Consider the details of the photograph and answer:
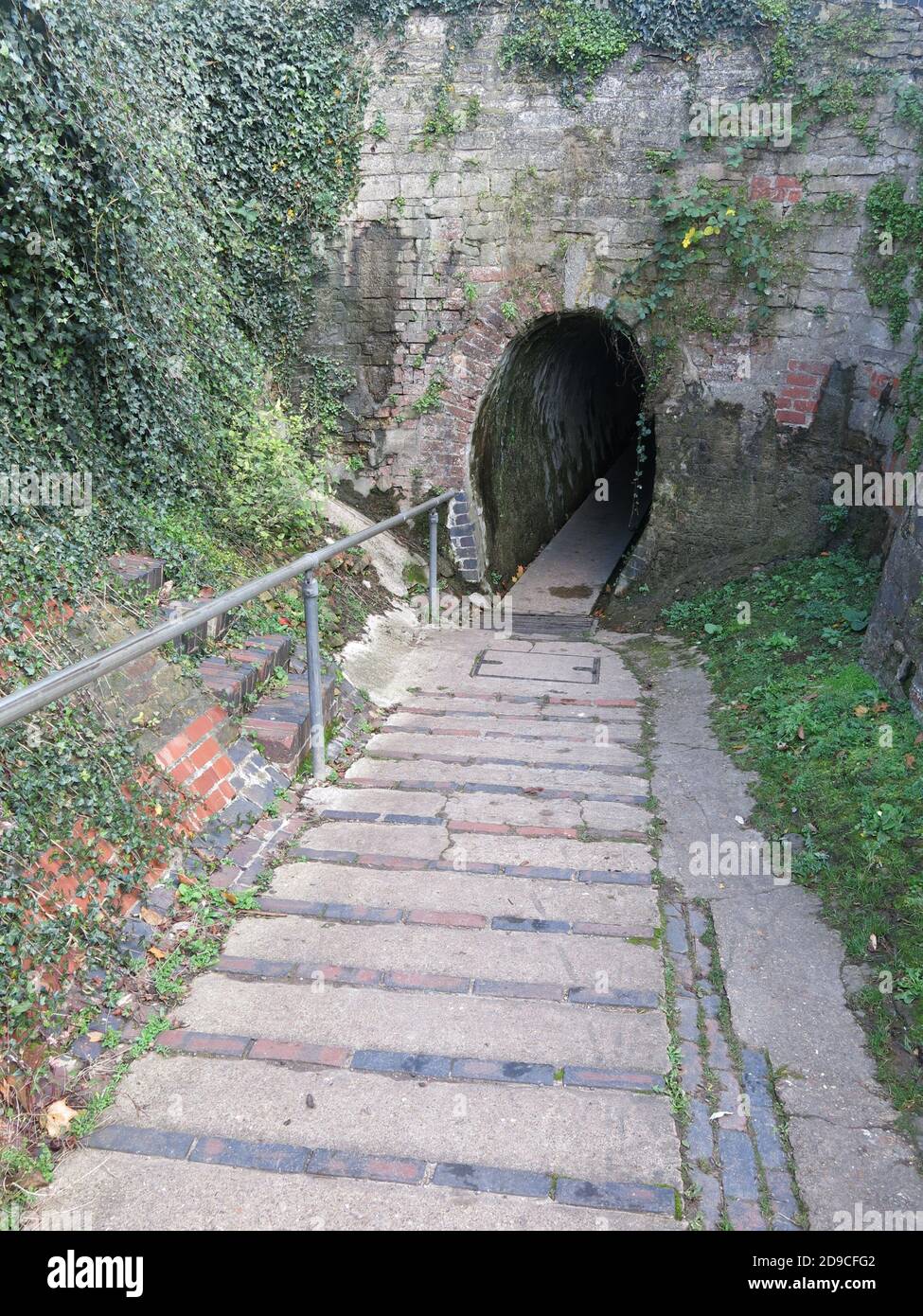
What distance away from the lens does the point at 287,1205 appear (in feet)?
6.21

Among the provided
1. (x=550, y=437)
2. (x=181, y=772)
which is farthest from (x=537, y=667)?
(x=550, y=437)

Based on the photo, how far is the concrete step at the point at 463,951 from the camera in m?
2.70

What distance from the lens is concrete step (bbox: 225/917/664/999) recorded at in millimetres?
2695

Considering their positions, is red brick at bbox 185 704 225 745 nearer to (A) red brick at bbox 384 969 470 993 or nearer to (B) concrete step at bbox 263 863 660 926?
(B) concrete step at bbox 263 863 660 926

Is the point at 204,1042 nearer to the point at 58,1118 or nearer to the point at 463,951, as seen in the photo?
the point at 58,1118

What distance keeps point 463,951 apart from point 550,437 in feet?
27.4

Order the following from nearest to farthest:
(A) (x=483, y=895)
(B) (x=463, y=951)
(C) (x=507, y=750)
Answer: (B) (x=463, y=951)
(A) (x=483, y=895)
(C) (x=507, y=750)

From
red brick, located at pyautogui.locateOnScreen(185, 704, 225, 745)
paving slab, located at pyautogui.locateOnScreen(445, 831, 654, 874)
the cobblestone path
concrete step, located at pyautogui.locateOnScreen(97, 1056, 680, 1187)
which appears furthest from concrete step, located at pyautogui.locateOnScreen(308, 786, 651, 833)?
concrete step, located at pyautogui.locateOnScreen(97, 1056, 680, 1187)

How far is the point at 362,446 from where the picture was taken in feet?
25.7

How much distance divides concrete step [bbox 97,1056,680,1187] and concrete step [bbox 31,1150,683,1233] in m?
0.10

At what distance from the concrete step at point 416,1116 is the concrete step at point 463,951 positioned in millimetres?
456

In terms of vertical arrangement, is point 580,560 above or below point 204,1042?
above
